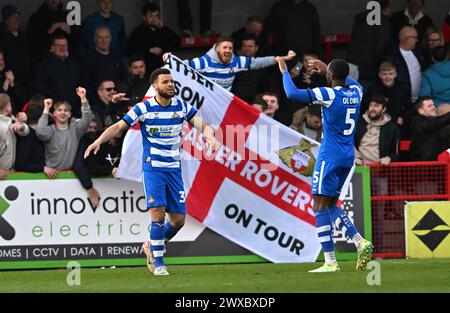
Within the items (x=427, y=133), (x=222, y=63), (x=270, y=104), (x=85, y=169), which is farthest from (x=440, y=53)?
(x=85, y=169)

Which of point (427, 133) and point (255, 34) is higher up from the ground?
point (255, 34)

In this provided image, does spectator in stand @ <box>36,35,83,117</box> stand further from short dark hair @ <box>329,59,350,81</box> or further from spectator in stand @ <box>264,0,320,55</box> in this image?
short dark hair @ <box>329,59,350,81</box>

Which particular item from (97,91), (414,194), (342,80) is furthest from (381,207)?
(97,91)

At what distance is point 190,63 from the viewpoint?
685 inches

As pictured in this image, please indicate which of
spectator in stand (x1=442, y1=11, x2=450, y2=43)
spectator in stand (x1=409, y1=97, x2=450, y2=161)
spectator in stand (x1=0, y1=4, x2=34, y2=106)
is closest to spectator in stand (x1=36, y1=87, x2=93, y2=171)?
spectator in stand (x1=0, y1=4, x2=34, y2=106)

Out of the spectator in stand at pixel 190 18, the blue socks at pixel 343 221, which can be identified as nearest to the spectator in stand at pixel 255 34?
the spectator in stand at pixel 190 18

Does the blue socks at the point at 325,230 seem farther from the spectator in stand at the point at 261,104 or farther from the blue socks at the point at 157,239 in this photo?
the spectator in stand at the point at 261,104

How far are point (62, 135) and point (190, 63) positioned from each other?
6.25 ft

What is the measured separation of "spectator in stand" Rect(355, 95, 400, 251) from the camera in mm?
17219

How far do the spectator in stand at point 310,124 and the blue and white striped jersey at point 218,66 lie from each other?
1023mm

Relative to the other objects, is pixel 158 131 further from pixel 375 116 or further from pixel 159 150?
pixel 375 116

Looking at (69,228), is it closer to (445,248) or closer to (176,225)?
(176,225)

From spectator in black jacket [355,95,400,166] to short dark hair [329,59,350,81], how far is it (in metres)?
2.86

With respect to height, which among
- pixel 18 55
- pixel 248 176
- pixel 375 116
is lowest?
pixel 248 176
